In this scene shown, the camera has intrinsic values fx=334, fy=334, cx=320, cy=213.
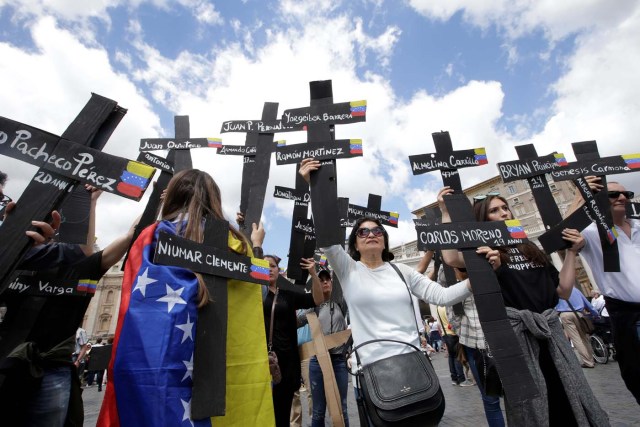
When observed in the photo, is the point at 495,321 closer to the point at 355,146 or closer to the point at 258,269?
the point at 258,269

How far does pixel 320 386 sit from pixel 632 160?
14.2 feet

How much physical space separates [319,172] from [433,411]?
193 centimetres

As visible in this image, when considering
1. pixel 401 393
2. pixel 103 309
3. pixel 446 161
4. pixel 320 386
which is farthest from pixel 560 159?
pixel 103 309

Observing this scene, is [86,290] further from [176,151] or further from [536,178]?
[536,178]

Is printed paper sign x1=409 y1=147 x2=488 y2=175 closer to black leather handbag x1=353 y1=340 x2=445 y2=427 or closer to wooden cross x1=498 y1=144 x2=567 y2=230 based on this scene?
wooden cross x1=498 y1=144 x2=567 y2=230

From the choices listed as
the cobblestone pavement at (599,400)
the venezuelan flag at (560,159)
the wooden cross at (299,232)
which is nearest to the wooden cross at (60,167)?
the wooden cross at (299,232)

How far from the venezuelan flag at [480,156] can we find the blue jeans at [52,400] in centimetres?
376

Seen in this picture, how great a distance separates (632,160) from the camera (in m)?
3.57

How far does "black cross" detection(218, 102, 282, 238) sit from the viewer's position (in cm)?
392

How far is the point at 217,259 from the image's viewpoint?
173 cm

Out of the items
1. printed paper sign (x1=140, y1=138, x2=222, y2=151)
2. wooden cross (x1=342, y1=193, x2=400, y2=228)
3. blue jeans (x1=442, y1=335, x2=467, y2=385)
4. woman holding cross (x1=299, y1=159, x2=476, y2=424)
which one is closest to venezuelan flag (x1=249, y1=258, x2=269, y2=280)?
woman holding cross (x1=299, y1=159, x2=476, y2=424)

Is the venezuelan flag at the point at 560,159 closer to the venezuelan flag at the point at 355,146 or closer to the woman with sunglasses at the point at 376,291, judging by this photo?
the woman with sunglasses at the point at 376,291

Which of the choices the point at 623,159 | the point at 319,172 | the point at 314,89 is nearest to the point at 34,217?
the point at 319,172

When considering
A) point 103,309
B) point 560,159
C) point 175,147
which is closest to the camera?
point 560,159
